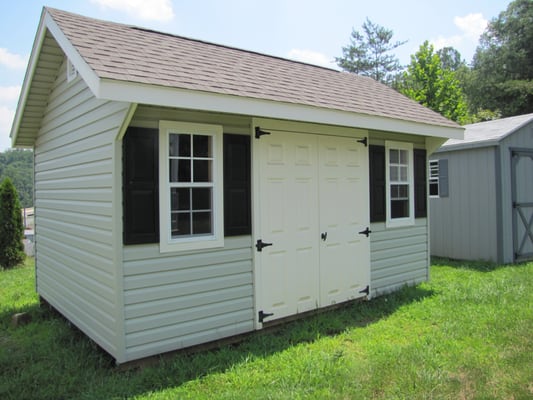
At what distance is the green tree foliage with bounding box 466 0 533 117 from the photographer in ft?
87.7

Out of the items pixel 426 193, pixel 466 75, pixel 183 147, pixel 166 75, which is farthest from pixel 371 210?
pixel 466 75

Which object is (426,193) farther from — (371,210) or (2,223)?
(2,223)

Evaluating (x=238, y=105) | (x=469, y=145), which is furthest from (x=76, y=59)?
(x=469, y=145)

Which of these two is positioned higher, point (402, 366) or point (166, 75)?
point (166, 75)

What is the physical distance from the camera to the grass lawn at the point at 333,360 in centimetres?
335

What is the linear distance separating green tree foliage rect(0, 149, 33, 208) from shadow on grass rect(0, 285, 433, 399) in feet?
153

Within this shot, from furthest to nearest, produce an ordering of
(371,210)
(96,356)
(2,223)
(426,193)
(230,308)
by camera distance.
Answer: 1. (2,223)
2. (426,193)
3. (371,210)
4. (230,308)
5. (96,356)

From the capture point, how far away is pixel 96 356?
4082mm

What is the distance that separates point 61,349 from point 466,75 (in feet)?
115

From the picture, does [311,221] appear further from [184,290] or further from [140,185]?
[140,185]

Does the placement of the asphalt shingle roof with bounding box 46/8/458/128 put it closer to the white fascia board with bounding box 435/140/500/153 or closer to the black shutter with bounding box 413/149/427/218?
the black shutter with bounding box 413/149/427/218

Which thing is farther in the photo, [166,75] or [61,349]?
[61,349]

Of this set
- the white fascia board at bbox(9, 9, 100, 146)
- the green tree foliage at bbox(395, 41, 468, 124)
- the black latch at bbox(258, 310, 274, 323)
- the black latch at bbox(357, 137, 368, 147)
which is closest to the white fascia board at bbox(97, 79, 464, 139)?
the white fascia board at bbox(9, 9, 100, 146)

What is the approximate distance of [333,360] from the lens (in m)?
3.86
